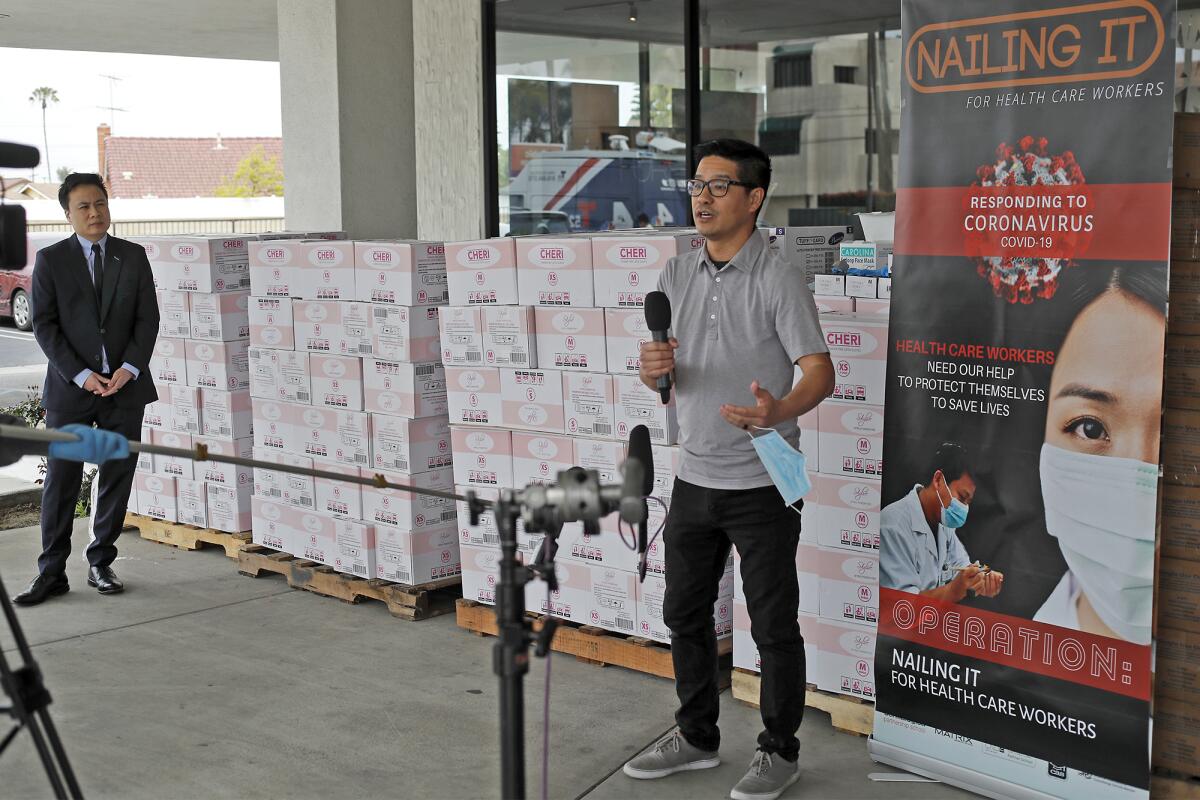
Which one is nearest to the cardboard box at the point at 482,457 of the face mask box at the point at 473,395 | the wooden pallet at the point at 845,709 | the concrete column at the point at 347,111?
the face mask box at the point at 473,395

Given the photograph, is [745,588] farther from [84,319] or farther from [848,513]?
[84,319]

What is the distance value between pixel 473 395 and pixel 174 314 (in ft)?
8.18

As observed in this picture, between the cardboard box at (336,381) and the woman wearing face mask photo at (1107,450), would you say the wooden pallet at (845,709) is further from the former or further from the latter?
the cardboard box at (336,381)

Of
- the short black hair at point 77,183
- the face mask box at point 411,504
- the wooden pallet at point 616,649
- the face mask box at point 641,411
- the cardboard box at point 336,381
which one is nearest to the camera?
the face mask box at point 641,411

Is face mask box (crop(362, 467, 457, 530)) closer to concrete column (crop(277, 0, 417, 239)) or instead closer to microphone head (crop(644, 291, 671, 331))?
microphone head (crop(644, 291, 671, 331))

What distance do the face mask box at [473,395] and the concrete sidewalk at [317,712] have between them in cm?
105

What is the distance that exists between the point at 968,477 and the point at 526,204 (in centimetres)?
637

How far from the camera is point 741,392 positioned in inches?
154

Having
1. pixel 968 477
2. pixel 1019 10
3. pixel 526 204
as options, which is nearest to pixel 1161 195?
pixel 1019 10

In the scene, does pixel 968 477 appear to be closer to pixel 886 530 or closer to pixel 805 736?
pixel 886 530

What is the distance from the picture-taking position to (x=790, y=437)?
13.0 ft

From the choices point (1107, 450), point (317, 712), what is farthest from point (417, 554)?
point (1107, 450)

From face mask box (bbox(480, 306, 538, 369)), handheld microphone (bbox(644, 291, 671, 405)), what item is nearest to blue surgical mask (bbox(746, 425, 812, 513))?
handheld microphone (bbox(644, 291, 671, 405))

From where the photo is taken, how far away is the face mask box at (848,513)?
4.51 meters
